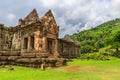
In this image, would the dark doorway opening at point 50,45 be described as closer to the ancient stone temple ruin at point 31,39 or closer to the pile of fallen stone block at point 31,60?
the ancient stone temple ruin at point 31,39

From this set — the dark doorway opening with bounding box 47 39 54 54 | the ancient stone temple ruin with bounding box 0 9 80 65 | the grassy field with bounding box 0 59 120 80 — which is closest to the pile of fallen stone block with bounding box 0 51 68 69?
the ancient stone temple ruin with bounding box 0 9 80 65

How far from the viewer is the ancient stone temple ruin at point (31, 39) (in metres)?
26.4

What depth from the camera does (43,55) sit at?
25391 mm

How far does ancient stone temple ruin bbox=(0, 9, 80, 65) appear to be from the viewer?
2636 centimetres

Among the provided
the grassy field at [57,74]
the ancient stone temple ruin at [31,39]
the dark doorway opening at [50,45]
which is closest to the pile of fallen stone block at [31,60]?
the ancient stone temple ruin at [31,39]

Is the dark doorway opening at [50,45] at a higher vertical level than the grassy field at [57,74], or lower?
higher

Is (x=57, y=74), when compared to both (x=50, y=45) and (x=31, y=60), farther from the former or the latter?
(x=50, y=45)

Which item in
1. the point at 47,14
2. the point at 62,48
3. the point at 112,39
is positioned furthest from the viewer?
the point at 112,39

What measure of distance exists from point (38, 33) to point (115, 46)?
134ft

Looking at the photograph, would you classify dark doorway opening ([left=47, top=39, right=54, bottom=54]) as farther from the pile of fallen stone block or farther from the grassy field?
the grassy field

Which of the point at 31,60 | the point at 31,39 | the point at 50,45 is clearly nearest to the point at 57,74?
the point at 31,60

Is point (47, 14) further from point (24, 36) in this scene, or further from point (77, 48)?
point (77, 48)

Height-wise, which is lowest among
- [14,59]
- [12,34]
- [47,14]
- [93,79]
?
[93,79]

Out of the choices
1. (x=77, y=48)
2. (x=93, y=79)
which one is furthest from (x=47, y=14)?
(x=77, y=48)
